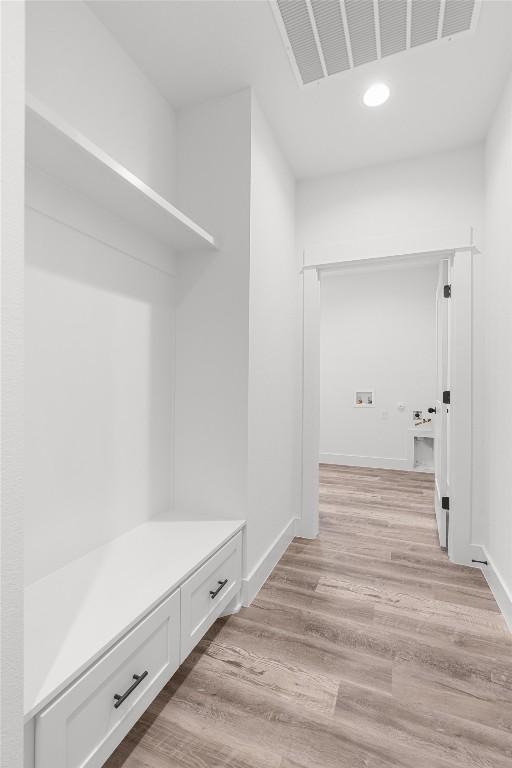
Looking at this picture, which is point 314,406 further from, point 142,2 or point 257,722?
point 142,2

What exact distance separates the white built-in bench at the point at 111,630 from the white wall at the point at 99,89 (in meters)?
1.67

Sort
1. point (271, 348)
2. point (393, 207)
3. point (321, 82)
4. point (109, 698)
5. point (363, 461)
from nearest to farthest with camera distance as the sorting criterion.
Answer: point (109, 698) → point (321, 82) → point (271, 348) → point (393, 207) → point (363, 461)

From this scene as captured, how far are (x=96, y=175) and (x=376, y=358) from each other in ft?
15.3

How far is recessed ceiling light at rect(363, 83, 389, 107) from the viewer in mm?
2014

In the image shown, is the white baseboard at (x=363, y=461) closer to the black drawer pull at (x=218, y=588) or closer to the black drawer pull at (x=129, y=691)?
the black drawer pull at (x=218, y=588)

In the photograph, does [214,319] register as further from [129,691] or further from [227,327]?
[129,691]

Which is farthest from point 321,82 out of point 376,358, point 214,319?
point 376,358

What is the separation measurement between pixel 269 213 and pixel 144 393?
127 centimetres

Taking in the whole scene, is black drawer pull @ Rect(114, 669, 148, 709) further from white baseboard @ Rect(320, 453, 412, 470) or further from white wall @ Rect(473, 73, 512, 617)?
white baseboard @ Rect(320, 453, 412, 470)

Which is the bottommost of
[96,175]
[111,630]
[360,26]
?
[111,630]

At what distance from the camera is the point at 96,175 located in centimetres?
135

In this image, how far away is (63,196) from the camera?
143 centimetres

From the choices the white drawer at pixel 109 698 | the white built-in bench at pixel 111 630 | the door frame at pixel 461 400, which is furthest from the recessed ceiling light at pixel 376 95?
the white drawer at pixel 109 698

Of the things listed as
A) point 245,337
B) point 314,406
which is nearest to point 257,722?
point 245,337
